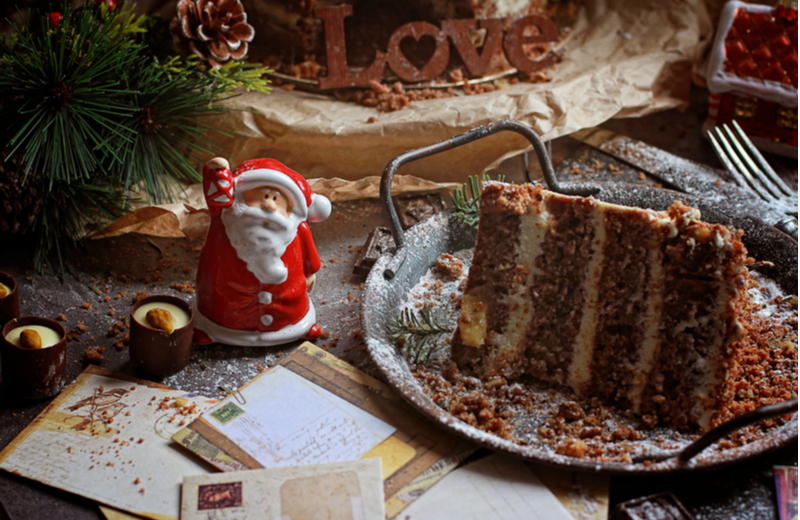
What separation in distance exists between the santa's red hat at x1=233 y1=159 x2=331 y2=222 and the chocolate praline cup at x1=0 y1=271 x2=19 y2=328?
65 cm

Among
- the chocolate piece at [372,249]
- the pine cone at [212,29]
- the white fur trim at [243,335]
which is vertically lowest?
the white fur trim at [243,335]

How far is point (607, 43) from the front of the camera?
114 inches

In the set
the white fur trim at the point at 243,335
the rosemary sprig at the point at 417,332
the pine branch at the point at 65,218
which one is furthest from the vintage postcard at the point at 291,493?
the pine branch at the point at 65,218

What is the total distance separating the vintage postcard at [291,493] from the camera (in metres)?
1.25

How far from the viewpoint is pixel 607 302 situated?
1.48 metres

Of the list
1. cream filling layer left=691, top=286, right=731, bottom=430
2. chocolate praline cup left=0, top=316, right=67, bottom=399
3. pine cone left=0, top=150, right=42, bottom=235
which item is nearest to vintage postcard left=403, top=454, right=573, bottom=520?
cream filling layer left=691, top=286, right=731, bottom=430

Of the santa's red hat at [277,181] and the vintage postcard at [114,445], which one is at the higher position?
the santa's red hat at [277,181]

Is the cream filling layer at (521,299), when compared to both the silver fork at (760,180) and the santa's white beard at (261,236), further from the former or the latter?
the silver fork at (760,180)

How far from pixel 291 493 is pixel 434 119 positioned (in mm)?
1418

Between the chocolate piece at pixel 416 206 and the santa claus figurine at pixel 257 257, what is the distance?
0.49 metres

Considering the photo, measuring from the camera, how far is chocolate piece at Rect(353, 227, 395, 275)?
6.57ft

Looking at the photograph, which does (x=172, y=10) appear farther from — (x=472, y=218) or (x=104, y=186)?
(x=472, y=218)

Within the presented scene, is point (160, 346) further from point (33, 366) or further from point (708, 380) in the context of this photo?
point (708, 380)

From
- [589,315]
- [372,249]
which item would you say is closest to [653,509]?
[589,315]
